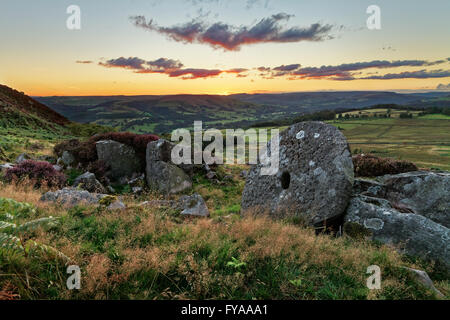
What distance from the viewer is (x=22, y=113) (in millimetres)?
40875

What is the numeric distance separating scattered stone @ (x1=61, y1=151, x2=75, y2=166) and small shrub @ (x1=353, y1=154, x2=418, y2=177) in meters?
17.2

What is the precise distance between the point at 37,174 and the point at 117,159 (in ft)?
14.7

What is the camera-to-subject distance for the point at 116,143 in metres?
16.2

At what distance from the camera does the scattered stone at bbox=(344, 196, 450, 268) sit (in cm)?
575

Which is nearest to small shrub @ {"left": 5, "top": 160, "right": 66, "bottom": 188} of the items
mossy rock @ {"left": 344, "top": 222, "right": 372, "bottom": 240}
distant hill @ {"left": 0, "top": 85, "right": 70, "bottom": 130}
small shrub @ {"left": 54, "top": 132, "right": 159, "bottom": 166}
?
small shrub @ {"left": 54, "top": 132, "right": 159, "bottom": 166}

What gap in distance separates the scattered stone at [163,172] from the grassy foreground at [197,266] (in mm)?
8851

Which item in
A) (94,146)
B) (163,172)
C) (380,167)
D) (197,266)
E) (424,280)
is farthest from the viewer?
(94,146)

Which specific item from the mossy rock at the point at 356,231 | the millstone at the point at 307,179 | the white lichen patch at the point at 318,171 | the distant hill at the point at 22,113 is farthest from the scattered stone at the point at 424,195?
the distant hill at the point at 22,113

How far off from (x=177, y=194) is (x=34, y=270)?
10915mm

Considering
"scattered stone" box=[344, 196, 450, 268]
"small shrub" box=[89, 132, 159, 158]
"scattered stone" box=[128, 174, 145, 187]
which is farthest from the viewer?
"small shrub" box=[89, 132, 159, 158]

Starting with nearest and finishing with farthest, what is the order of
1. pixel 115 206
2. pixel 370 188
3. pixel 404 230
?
pixel 404 230, pixel 115 206, pixel 370 188

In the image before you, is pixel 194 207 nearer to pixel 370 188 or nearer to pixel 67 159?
pixel 370 188

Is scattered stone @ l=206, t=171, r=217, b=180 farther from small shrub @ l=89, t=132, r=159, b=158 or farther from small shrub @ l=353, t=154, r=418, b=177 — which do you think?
small shrub @ l=353, t=154, r=418, b=177

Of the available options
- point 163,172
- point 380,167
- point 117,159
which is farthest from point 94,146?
point 380,167
